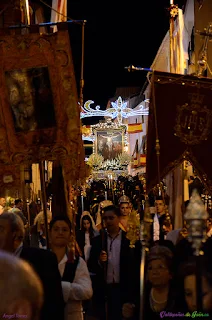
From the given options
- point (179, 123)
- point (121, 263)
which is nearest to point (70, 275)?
point (121, 263)

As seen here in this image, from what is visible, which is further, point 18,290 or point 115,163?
point 115,163

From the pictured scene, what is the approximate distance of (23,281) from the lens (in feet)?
10.5

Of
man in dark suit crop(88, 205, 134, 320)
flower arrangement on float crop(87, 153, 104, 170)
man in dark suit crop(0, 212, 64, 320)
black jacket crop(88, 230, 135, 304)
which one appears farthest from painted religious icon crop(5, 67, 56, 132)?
flower arrangement on float crop(87, 153, 104, 170)

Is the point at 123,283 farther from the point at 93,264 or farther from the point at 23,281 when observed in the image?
the point at 23,281

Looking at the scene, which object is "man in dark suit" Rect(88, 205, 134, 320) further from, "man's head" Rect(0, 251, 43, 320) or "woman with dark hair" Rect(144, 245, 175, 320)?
"man's head" Rect(0, 251, 43, 320)

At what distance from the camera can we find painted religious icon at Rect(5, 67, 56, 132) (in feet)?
25.8

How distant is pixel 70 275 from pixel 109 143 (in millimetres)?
48799

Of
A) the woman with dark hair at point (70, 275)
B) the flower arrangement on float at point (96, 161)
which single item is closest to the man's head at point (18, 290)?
the woman with dark hair at point (70, 275)

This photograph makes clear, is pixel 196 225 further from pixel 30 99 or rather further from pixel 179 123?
pixel 179 123

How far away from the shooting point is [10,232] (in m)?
5.04

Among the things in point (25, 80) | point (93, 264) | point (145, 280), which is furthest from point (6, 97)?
point (145, 280)

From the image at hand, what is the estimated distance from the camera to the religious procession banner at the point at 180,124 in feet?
28.3

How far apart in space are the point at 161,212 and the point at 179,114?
1.85 meters

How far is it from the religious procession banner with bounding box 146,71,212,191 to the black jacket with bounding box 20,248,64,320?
13.8 feet
